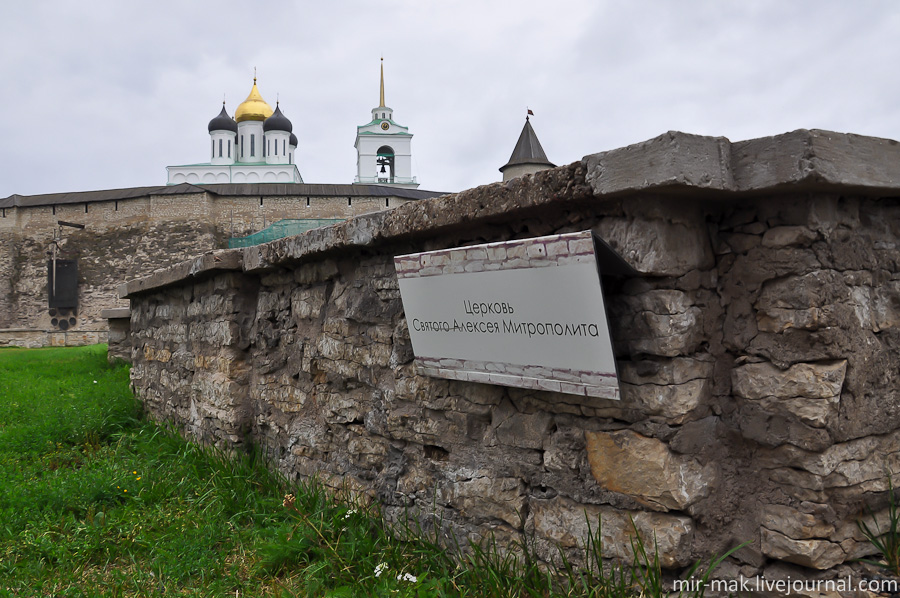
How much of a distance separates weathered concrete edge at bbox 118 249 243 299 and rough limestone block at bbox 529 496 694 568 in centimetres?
279

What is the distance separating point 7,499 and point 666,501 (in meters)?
3.74

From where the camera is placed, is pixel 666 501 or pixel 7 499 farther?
pixel 7 499

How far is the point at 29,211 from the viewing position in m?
24.0

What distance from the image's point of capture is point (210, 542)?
3174mm

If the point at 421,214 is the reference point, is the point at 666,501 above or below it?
below

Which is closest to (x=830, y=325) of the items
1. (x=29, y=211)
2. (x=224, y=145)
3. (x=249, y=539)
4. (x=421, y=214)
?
(x=421, y=214)

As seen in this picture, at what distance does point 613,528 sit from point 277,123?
3908 centimetres

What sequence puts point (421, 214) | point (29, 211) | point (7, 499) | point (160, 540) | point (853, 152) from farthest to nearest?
1. point (29, 211)
2. point (7, 499)
3. point (160, 540)
4. point (421, 214)
5. point (853, 152)

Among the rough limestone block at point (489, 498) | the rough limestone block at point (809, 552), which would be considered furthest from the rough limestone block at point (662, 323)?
the rough limestone block at point (489, 498)

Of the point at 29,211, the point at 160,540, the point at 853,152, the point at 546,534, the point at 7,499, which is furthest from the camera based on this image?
the point at 29,211

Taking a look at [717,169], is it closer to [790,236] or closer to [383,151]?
[790,236]

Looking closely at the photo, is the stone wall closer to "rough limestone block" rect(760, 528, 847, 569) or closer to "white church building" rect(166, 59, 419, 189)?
"rough limestone block" rect(760, 528, 847, 569)

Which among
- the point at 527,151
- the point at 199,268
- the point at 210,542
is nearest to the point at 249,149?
the point at 527,151

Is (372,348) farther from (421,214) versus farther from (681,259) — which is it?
(681,259)
